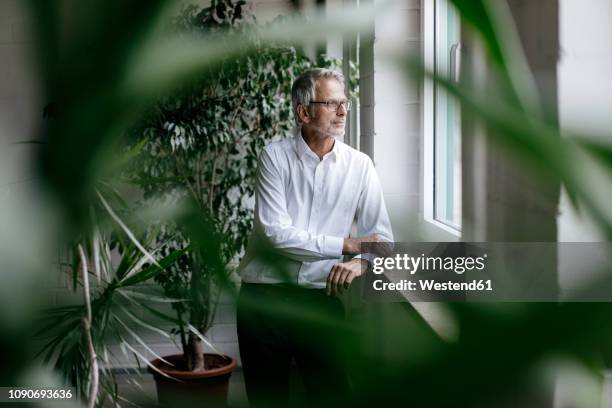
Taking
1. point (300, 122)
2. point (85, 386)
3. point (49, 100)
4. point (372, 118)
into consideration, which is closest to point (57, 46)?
point (49, 100)

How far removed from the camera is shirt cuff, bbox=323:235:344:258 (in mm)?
2453

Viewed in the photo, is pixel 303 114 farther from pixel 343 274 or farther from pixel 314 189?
pixel 343 274

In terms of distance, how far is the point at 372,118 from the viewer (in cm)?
356

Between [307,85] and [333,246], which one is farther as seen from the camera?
[307,85]

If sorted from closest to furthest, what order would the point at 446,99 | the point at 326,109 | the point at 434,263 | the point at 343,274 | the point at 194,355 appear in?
1. the point at 446,99
2. the point at 434,263
3. the point at 343,274
4. the point at 326,109
5. the point at 194,355

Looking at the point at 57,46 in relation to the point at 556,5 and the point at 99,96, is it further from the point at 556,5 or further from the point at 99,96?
the point at 556,5

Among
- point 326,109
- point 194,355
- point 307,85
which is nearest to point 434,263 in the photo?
point 326,109

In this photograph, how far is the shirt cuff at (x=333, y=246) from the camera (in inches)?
96.6

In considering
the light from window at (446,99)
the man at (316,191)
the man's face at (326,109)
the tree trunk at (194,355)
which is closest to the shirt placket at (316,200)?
the man at (316,191)

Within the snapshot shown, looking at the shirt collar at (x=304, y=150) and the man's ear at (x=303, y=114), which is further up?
the man's ear at (x=303, y=114)

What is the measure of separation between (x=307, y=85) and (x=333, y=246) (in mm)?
636

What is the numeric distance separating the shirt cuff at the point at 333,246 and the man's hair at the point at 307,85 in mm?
492

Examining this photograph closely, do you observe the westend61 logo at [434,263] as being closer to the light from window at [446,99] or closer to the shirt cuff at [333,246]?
the light from window at [446,99]

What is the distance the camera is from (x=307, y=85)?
8.90ft
